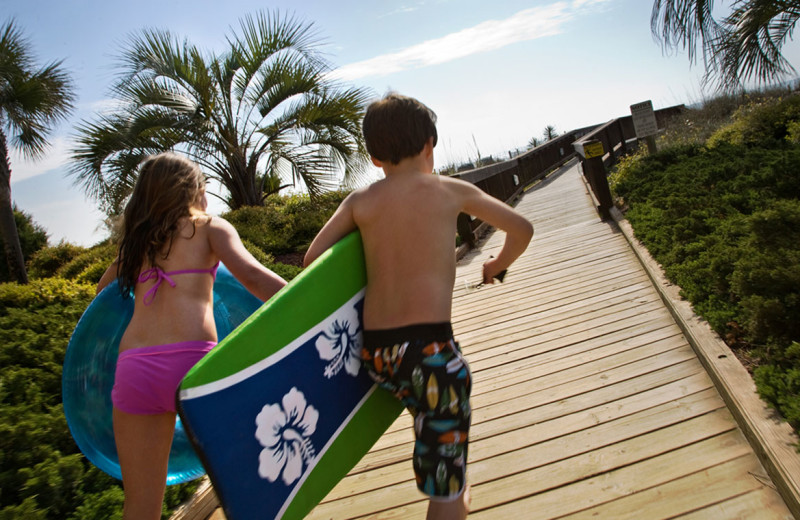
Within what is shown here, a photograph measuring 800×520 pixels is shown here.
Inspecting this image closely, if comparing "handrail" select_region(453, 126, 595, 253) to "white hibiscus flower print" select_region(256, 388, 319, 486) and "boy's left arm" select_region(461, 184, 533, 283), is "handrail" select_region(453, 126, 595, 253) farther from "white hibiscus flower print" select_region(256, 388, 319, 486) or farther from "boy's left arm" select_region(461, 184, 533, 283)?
"white hibiscus flower print" select_region(256, 388, 319, 486)

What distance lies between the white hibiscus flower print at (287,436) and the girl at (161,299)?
1.19 feet

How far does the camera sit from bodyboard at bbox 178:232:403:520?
167 cm

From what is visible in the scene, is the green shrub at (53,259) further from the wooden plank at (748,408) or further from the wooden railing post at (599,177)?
the wooden plank at (748,408)

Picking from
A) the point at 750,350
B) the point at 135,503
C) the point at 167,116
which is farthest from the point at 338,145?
the point at 135,503

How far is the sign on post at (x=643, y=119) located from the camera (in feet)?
31.1

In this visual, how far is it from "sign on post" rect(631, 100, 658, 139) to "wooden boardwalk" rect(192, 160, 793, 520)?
5350 mm

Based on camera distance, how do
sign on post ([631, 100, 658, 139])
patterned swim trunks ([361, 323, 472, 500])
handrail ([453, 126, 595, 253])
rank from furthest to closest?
sign on post ([631, 100, 658, 139]), handrail ([453, 126, 595, 253]), patterned swim trunks ([361, 323, 472, 500])

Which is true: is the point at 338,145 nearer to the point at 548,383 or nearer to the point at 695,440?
the point at 548,383

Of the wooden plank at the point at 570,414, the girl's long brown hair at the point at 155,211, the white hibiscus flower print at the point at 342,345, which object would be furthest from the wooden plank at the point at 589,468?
the girl's long brown hair at the point at 155,211

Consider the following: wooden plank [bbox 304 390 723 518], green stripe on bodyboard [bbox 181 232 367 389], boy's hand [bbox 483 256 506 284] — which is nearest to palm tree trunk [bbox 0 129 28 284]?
wooden plank [bbox 304 390 723 518]

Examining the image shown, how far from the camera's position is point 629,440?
2.75 meters

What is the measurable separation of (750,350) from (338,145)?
8588 millimetres

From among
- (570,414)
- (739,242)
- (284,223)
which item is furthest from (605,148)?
(570,414)

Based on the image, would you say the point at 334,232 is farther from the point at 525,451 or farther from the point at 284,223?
the point at 284,223
